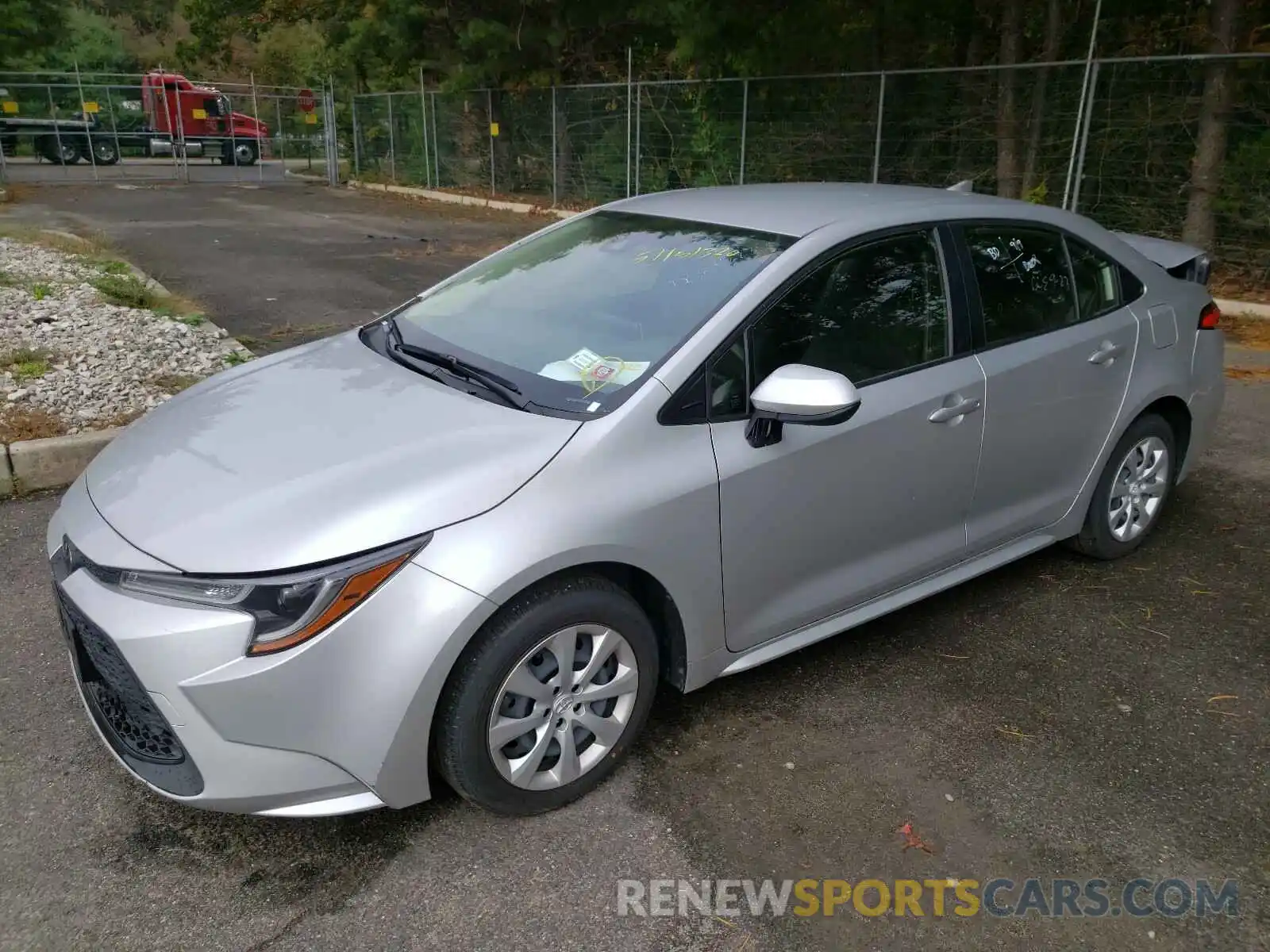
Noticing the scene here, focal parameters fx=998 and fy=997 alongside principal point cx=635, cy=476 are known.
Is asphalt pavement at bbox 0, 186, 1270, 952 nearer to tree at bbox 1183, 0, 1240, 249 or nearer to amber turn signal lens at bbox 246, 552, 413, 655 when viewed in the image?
amber turn signal lens at bbox 246, 552, 413, 655

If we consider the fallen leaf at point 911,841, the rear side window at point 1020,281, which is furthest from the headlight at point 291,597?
the rear side window at point 1020,281

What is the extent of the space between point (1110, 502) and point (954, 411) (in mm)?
1293

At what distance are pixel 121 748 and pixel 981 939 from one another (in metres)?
2.21

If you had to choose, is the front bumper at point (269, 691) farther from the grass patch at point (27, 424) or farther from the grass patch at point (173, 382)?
the grass patch at point (173, 382)

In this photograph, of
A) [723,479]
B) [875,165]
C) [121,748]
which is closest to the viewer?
[121,748]

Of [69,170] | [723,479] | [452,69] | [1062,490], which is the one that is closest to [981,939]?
[723,479]

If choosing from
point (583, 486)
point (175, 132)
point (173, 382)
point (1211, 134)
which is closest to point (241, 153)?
point (175, 132)

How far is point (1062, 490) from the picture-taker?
4.00 metres

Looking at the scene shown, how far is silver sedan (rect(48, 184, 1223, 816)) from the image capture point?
94.0 inches

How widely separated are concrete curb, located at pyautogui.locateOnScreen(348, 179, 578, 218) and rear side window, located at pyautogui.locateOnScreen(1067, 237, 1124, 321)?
44.5 feet

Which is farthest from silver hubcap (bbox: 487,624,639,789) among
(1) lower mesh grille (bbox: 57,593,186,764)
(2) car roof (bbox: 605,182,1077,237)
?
(2) car roof (bbox: 605,182,1077,237)

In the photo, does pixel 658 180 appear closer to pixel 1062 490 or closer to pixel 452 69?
pixel 452 69

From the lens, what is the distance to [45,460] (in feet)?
16.2

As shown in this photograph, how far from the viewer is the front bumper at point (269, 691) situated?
232 cm
